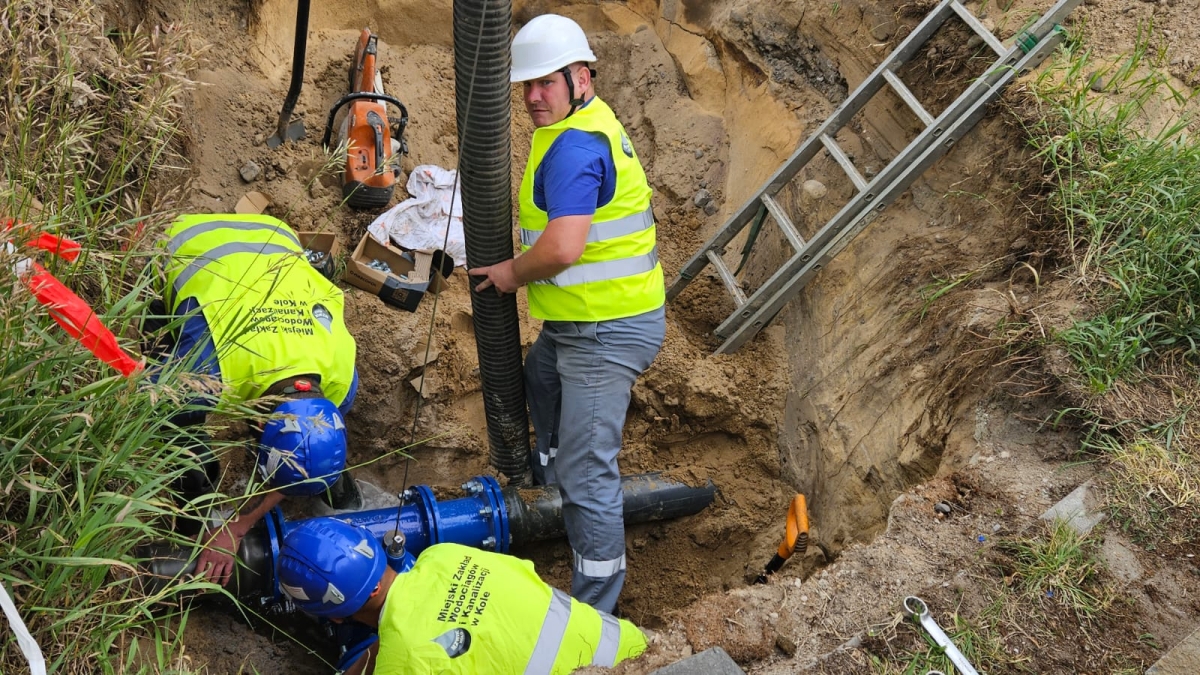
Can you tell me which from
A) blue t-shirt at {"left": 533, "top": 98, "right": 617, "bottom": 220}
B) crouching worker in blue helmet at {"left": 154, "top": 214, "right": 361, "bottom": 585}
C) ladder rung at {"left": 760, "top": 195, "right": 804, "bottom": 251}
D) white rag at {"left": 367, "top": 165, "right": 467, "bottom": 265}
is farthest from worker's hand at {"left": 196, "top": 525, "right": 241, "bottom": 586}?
ladder rung at {"left": 760, "top": 195, "right": 804, "bottom": 251}

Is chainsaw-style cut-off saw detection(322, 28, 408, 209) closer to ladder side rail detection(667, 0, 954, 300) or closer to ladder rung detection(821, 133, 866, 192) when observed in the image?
ladder side rail detection(667, 0, 954, 300)

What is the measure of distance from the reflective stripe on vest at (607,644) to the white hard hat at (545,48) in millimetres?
1777

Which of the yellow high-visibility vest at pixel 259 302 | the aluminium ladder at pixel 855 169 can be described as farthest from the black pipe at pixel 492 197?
the aluminium ladder at pixel 855 169

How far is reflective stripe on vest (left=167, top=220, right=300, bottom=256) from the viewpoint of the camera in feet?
9.96

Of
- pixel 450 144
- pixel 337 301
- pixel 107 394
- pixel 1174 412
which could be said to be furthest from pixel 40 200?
pixel 1174 412

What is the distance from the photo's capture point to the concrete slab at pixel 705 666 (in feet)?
7.31

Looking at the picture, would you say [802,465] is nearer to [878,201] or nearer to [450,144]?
[878,201]

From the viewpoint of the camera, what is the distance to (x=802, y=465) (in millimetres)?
3861

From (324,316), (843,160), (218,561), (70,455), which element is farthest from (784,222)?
(70,455)

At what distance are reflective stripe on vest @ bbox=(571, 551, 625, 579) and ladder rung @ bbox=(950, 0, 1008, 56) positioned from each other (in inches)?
97.0

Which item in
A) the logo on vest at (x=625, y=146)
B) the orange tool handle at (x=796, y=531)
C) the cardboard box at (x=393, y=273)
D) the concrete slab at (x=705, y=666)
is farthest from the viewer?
the cardboard box at (x=393, y=273)

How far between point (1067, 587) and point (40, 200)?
3020 mm

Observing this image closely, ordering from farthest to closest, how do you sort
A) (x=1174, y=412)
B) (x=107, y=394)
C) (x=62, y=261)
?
(x=1174, y=412)
(x=62, y=261)
(x=107, y=394)

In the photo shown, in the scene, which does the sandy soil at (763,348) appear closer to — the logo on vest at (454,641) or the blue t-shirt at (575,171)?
the logo on vest at (454,641)
